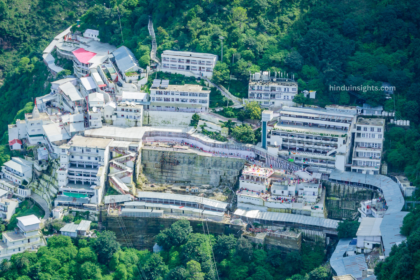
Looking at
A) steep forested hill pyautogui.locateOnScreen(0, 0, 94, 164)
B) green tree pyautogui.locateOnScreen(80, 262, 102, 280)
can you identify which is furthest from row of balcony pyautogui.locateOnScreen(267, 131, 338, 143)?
steep forested hill pyautogui.locateOnScreen(0, 0, 94, 164)

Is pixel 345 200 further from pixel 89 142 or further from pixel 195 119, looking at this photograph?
pixel 89 142

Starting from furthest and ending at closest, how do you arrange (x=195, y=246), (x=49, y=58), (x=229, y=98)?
(x=49, y=58), (x=229, y=98), (x=195, y=246)

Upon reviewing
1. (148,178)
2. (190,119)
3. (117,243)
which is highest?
(190,119)

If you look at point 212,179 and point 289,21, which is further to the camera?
point 289,21

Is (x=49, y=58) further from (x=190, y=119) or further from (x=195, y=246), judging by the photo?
(x=195, y=246)

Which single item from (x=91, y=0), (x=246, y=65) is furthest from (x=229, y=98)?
(x=91, y=0)

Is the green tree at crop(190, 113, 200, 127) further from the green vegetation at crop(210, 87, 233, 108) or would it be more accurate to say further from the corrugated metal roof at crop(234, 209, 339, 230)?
the corrugated metal roof at crop(234, 209, 339, 230)
